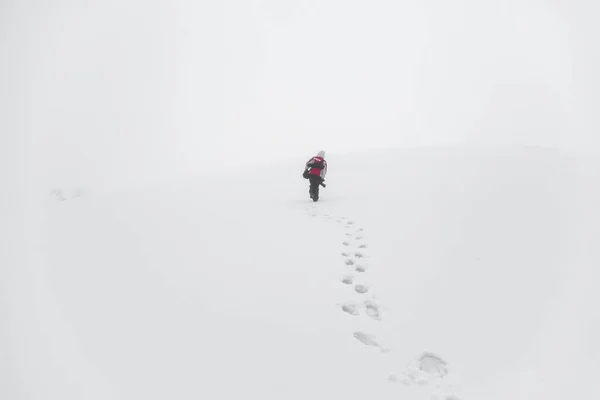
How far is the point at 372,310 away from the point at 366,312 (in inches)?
4.4

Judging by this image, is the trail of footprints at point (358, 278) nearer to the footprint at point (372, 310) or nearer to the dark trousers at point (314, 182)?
the footprint at point (372, 310)

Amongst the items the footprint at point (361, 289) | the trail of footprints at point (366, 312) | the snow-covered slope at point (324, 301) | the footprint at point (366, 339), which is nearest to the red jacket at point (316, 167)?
the snow-covered slope at point (324, 301)

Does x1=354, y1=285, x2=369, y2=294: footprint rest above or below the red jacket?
below

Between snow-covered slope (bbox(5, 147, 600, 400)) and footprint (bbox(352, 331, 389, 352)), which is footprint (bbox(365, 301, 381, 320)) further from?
footprint (bbox(352, 331, 389, 352))

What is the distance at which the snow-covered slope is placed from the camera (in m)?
3.30

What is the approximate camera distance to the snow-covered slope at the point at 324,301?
130 inches

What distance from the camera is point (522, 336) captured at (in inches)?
156

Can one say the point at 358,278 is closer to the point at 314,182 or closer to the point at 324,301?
the point at 324,301

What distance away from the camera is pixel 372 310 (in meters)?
4.60

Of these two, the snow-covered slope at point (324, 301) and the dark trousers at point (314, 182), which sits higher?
the dark trousers at point (314, 182)

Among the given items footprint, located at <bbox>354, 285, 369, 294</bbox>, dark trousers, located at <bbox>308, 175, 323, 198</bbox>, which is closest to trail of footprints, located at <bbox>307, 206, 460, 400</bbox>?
footprint, located at <bbox>354, 285, 369, 294</bbox>

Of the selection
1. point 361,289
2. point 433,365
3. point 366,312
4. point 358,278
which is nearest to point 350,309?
point 366,312

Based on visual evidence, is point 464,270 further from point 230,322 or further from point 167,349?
point 167,349

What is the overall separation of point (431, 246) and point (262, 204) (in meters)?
5.33
